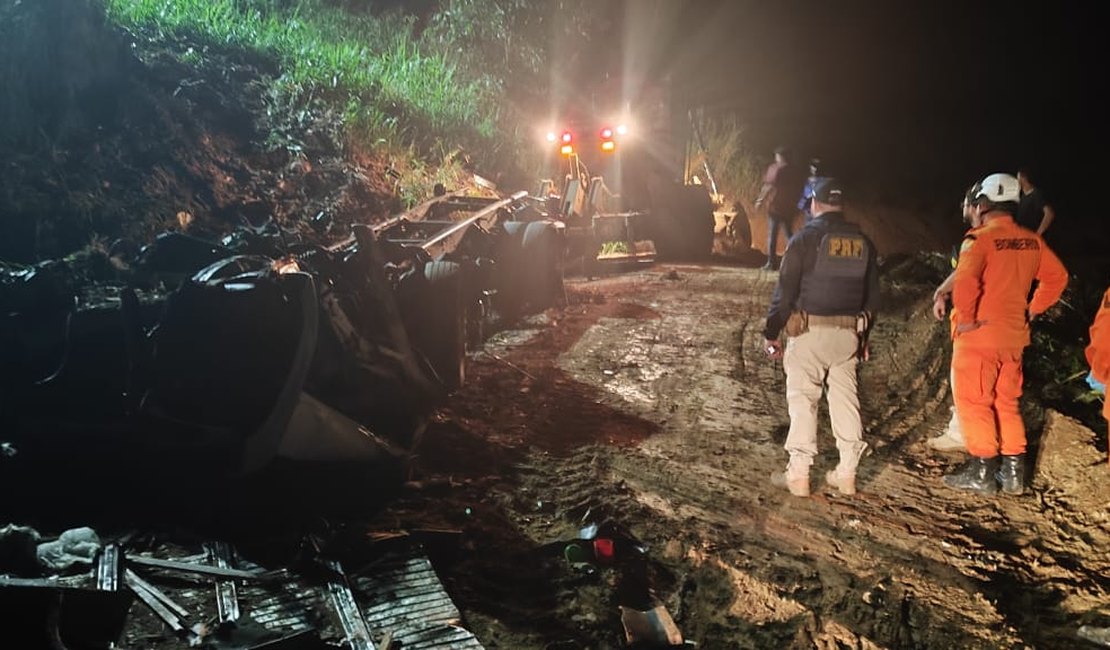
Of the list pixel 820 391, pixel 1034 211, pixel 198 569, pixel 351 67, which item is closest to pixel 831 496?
pixel 820 391

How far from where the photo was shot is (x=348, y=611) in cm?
291

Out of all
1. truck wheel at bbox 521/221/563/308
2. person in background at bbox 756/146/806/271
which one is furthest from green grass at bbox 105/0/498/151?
person in background at bbox 756/146/806/271

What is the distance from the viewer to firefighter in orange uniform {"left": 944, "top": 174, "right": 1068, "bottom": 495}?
12.3ft

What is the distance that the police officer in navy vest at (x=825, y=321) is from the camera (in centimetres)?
369

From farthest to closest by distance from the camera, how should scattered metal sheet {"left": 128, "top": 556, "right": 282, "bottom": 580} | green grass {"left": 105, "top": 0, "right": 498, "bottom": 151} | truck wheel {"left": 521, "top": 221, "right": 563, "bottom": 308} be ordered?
green grass {"left": 105, "top": 0, "right": 498, "bottom": 151} → truck wheel {"left": 521, "top": 221, "right": 563, "bottom": 308} → scattered metal sheet {"left": 128, "top": 556, "right": 282, "bottom": 580}

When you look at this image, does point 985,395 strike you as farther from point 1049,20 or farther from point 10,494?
point 1049,20

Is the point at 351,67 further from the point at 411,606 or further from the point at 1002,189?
the point at 411,606

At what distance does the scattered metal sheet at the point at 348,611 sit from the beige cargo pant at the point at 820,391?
7.92ft

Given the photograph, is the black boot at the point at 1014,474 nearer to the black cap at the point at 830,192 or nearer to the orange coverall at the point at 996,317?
the orange coverall at the point at 996,317

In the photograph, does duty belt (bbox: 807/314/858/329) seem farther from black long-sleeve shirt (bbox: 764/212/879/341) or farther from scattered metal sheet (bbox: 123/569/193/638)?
scattered metal sheet (bbox: 123/569/193/638)

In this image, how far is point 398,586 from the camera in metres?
3.09

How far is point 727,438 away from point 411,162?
30.0 ft

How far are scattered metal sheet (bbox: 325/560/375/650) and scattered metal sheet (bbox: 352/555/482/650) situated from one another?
43 mm

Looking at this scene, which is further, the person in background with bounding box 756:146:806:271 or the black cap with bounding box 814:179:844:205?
the person in background with bounding box 756:146:806:271
